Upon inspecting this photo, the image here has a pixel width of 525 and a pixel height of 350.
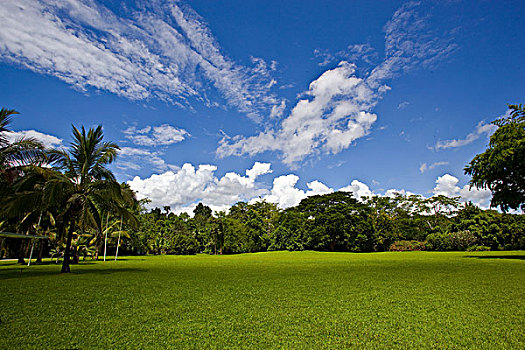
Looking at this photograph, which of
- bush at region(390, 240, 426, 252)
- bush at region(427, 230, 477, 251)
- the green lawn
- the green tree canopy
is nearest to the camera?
the green lawn

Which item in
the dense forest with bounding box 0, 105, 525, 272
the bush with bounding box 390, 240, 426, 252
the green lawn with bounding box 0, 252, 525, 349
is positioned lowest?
the green lawn with bounding box 0, 252, 525, 349

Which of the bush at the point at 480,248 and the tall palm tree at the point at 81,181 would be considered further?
the bush at the point at 480,248

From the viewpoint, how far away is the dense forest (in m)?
13.8

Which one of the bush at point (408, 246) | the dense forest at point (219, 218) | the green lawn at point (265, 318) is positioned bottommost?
the green lawn at point (265, 318)

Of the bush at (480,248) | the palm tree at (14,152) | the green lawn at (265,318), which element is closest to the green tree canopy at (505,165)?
the green lawn at (265,318)

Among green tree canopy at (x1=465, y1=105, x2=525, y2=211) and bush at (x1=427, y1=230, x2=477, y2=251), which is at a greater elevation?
green tree canopy at (x1=465, y1=105, x2=525, y2=211)

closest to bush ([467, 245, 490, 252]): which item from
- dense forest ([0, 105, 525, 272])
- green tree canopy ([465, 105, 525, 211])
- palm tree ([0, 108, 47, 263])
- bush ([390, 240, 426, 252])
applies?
dense forest ([0, 105, 525, 272])

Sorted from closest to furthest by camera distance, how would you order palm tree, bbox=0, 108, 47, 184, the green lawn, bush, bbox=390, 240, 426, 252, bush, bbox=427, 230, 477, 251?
the green lawn → palm tree, bbox=0, 108, 47, 184 → bush, bbox=427, 230, 477, 251 → bush, bbox=390, 240, 426, 252

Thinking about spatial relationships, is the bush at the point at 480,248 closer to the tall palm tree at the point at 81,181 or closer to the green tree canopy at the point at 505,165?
the green tree canopy at the point at 505,165

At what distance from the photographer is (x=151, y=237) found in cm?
5347

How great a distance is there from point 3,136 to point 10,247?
89.2 feet

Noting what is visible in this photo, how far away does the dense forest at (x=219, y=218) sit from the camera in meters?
13.8

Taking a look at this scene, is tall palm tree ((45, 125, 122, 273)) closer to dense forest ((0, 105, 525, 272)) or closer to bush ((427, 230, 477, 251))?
dense forest ((0, 105, 525, 272))

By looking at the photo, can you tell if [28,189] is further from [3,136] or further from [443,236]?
[443,236]
